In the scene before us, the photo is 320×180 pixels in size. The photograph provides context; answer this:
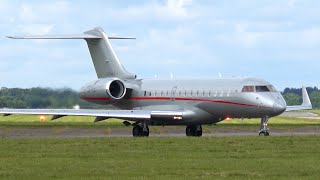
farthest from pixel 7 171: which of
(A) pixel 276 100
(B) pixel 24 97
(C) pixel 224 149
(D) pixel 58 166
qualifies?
(B) pixel 24 97

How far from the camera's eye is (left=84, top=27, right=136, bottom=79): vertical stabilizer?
51.3 metres

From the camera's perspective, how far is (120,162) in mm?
23750

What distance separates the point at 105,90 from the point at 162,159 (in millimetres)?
22622

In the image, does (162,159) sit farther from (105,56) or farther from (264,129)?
(105,56)

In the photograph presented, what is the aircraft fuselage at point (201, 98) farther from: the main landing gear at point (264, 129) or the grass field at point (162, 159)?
the grass field at point (162, 159)

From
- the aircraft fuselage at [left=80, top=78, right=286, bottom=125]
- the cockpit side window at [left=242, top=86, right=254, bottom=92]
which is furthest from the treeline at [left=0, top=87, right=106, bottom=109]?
the cockpit side window at [left=242, top=86, right=254, bottom=92]

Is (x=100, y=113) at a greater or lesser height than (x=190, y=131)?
greater

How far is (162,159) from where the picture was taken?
24641 millimetres

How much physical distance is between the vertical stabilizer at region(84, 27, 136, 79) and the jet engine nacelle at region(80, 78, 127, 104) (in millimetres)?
2823

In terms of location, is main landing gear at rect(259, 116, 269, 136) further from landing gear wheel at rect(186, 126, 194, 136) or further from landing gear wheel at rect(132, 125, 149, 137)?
landing gear wheel at rect(132, 125, 149, 137)

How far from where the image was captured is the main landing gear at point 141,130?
44838 millimetres

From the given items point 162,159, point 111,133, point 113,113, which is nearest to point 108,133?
point 111,133

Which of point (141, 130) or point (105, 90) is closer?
point (141, 130)

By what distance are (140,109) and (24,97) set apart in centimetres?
774
